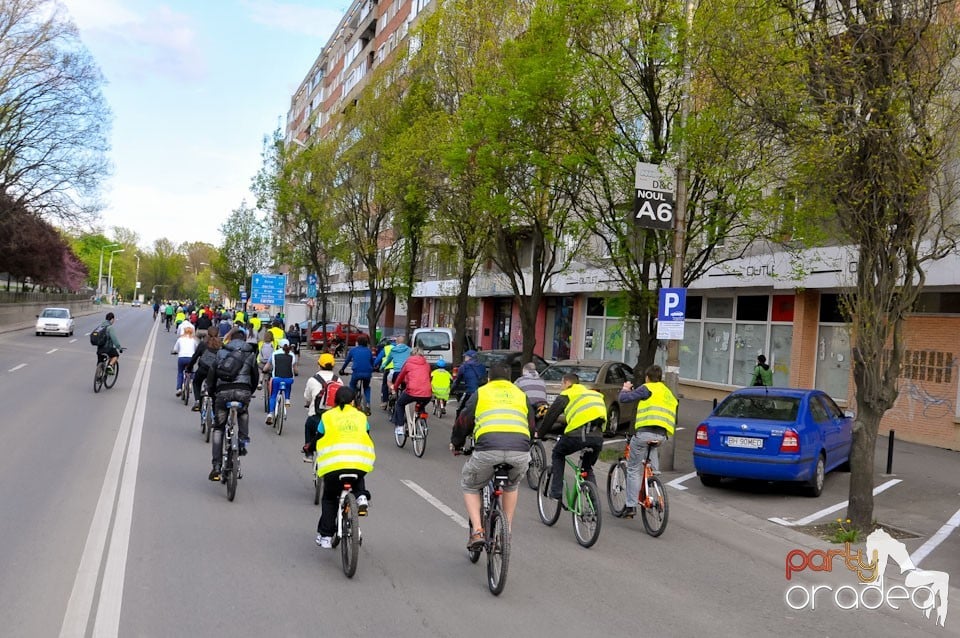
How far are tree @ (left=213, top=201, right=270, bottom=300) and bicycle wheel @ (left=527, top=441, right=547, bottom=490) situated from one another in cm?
7764

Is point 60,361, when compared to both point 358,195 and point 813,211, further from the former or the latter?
point 813,211

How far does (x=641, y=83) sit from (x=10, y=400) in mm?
13142

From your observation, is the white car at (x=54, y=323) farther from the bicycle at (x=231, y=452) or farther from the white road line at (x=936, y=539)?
the white road line at (x=936, y=539)

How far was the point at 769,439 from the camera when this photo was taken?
11.4m

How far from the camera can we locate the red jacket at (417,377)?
13.9m

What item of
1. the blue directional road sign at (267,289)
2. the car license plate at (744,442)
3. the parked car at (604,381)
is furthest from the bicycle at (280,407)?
the blue directional road sign at (267,289)

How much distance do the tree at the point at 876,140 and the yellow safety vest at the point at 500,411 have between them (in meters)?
4.68

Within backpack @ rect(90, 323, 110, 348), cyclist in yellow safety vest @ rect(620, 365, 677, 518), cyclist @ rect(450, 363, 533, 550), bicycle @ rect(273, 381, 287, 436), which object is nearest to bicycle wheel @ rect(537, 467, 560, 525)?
cyclist in yellow safety vest @ rect(620, 365, 677, 518)

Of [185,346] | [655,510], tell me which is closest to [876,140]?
[655,510]

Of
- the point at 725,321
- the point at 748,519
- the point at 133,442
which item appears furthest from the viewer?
the point at 725,321

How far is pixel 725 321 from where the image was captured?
25.4 metres

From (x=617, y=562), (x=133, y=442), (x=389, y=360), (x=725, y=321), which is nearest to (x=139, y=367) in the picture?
(x=389, y=360)

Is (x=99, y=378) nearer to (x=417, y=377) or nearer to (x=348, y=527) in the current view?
(x=417, y=377)

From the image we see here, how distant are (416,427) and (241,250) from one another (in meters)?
83.5
